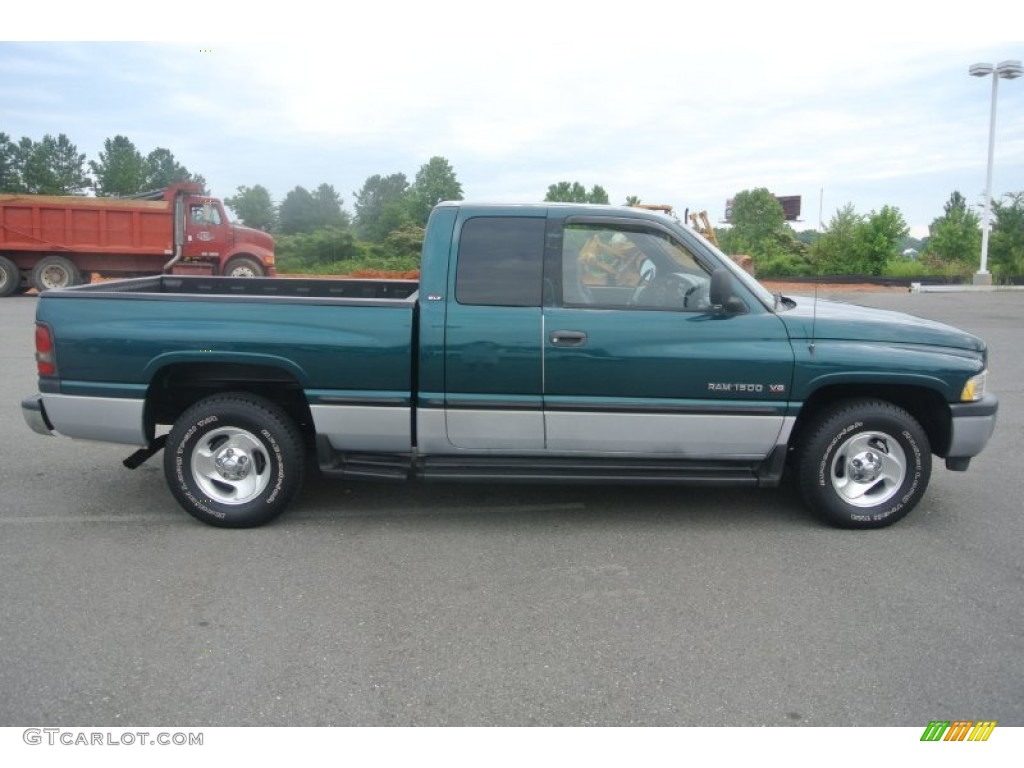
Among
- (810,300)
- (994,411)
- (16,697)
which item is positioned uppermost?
(810,300)

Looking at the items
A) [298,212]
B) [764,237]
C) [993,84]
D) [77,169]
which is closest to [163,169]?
[77,169]

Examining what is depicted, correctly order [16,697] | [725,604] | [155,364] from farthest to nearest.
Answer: [155,364] → [725,604] → [16,697]

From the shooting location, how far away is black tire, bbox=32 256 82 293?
21.0 metres

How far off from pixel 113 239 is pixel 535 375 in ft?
66.0

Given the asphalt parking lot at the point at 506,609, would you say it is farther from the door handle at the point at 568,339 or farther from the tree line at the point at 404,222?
the tree line at the point at 404,222

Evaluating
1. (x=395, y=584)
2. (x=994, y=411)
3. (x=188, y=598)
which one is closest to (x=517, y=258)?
(x=395, y=584)

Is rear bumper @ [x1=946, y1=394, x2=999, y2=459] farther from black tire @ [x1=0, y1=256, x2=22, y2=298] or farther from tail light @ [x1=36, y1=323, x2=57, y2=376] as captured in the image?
black tire @ [x1=0, y1=256, x2=22, y2=298]

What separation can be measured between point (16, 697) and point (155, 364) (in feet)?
7.02

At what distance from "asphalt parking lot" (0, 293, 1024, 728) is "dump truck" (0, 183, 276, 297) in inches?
677

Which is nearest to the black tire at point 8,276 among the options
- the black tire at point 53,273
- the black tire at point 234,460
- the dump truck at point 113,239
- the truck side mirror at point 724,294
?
the dump truck at point 113,239

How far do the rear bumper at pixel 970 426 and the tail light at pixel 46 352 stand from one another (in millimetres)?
5314

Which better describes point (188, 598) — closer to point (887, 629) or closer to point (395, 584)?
point (395, 584)

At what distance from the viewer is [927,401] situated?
5.12m

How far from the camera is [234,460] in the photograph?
5043 mm
